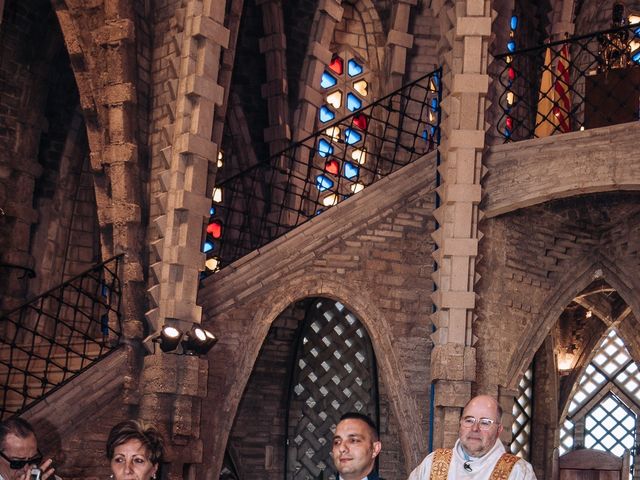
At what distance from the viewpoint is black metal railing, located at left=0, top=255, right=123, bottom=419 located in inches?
433

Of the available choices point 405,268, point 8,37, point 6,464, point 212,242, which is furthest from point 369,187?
point 6,464

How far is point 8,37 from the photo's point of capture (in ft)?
43.9

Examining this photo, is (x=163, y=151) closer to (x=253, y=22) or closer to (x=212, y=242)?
(x=212, y=242)

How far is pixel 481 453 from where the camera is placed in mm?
5566

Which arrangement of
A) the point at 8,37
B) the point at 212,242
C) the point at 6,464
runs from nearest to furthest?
the point at 6,464
the point at 8,37
the point at 212,242

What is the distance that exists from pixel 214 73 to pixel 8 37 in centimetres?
306

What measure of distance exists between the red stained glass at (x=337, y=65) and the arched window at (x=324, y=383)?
2857 millimetres

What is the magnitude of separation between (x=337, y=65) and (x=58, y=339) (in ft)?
15.2

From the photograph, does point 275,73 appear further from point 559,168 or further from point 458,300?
point 458,300

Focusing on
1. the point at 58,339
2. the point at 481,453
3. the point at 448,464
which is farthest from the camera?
Result: the point at 58,339

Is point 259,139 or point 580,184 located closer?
point 580,184

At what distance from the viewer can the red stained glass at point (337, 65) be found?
1538 centimetres

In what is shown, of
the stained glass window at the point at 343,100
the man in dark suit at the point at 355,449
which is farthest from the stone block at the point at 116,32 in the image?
the man in dark suit at the point at 355,449

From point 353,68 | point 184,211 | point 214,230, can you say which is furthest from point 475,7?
point 214,230
